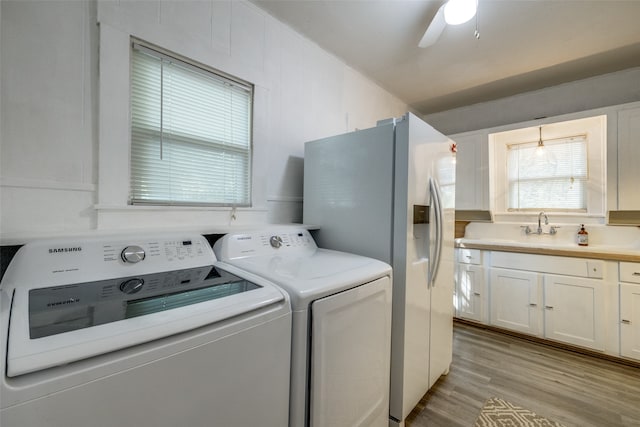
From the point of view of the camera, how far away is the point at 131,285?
101 cm

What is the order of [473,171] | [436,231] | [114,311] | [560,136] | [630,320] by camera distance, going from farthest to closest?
[473,171] → [560,136] → [630,320] → [436,231] → [114,311]

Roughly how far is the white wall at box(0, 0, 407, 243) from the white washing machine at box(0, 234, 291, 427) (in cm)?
27

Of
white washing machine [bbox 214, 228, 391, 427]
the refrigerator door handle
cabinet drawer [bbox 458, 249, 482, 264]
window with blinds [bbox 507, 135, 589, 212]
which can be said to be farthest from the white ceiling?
cabinet drawer [bbox 458, 249, 482, 264]

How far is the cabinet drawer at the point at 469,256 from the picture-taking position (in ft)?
9.59

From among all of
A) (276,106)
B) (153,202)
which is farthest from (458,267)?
(153,202)

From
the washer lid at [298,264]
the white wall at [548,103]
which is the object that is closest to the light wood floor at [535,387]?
the washer lid at [298,264]

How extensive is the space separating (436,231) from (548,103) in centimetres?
272

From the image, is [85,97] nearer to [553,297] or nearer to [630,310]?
[553,297]

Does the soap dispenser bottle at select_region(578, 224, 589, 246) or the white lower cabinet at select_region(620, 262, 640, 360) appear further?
the soap dispenser bottle at select_region(578, 224, 589, 246)

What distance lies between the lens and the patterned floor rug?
158 centimetres

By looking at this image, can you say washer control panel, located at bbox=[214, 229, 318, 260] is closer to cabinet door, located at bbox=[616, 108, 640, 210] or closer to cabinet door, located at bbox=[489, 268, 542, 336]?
cabinet door, located at bbox=[489, 268, 542, 336]

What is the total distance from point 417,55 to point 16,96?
2.76 meters

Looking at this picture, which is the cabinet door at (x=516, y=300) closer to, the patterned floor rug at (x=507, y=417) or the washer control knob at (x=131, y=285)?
the patterned floor rug at (x=507, y=417)

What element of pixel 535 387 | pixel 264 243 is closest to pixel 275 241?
pixel 264 243
